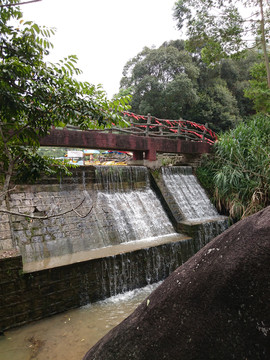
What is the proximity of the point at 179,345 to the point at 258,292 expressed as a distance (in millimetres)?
415

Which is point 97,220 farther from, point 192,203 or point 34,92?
point 34,92

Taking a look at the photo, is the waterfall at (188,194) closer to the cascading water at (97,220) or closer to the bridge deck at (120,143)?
the bridge deck at (120,143)

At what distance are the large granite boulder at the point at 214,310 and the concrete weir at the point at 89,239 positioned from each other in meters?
2.25

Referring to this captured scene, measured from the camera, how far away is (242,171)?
8.22m

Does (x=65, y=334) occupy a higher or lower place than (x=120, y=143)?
lower

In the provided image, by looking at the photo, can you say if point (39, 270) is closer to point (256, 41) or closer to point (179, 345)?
point (179, 345)

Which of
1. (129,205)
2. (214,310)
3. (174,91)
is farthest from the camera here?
(174,91)

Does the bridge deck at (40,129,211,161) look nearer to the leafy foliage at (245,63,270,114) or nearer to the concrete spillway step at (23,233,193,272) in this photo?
the leafy foliage at (245,63,270,114)

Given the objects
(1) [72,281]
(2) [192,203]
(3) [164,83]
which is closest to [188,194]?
(2) [192,203]

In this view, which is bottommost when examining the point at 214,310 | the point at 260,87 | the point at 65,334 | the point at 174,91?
the point at 65,334

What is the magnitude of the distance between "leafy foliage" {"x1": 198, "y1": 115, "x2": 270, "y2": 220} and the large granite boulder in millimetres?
6679

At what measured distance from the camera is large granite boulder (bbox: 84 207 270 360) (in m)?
0.97

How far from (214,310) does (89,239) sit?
4916 millimetres

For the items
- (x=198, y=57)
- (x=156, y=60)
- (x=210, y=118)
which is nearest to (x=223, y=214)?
(x=210, y=118)
